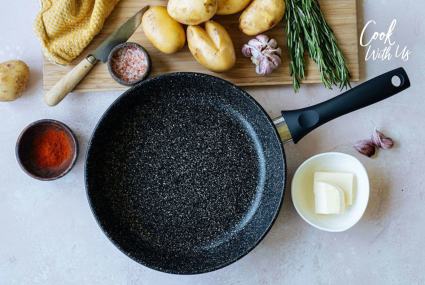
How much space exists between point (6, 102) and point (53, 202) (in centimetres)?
22

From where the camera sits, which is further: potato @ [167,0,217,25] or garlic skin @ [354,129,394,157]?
garlic skin @ [354,129,394,157]

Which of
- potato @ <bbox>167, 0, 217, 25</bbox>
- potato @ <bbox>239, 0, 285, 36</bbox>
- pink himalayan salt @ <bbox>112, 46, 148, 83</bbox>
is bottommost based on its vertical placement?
pink himalayan salt @ <bbox>112, 46, 148, 83</bbox>

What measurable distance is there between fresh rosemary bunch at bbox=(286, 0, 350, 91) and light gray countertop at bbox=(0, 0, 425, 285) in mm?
48

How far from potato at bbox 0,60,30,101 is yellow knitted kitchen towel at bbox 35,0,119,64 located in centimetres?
7

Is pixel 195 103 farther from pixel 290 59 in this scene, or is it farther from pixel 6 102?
pixel 6 102

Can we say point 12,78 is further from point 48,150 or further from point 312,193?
point 312,193

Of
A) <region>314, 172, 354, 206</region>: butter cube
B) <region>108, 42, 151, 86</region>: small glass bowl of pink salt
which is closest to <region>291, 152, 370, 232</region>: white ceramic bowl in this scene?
<region>314, 172, 354, 206</region>: butter cube

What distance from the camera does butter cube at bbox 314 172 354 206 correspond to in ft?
3.40

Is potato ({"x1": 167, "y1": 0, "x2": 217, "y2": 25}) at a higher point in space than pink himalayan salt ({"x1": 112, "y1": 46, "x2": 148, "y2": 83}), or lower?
higher

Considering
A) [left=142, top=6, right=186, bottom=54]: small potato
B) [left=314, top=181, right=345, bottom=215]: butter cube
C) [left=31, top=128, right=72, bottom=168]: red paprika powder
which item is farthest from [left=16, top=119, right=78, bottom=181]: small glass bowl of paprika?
[left=314, top=181, right=345, bottom=215]: butter cube

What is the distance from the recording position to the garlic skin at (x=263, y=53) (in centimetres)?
100

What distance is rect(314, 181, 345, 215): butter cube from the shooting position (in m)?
1.01

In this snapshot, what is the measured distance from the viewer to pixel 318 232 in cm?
109

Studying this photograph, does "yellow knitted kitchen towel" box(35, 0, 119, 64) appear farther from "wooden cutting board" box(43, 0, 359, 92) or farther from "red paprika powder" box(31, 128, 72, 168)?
"red paprika powder" box(31, 128, 72, 168)
